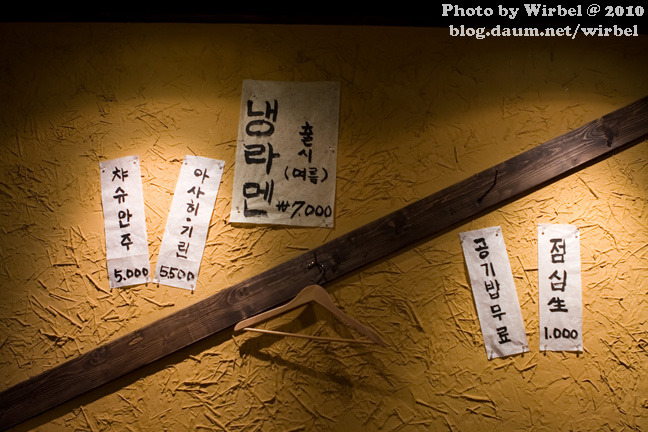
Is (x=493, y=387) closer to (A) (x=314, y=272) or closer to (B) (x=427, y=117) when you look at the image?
(A) (x=314, y=272)

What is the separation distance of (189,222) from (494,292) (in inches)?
52.0

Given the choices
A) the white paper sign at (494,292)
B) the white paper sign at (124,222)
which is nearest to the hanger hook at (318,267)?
the white paper sign at (494,292)

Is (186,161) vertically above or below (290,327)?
above

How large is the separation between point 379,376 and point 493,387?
1.51ft

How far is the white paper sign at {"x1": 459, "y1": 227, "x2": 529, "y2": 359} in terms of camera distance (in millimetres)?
1683

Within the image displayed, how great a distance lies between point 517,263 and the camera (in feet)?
5.68

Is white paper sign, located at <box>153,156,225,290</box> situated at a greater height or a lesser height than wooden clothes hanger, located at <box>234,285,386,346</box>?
greater

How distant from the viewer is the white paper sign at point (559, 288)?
169cm

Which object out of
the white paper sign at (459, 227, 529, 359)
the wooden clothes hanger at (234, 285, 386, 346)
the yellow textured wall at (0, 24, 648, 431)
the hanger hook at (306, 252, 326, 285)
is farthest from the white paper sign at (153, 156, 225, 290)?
the white paper sign at (459, 227, 529, 359)

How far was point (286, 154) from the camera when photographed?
5.97 feet

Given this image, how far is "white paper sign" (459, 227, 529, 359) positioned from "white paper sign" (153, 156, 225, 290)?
1099 mm

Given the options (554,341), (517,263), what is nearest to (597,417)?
(554,341)

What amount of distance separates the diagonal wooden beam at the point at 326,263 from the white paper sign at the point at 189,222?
16cm

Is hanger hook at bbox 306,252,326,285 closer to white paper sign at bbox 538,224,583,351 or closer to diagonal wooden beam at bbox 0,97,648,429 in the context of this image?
diagonal wooden beam at bbox 0,97,648,429
